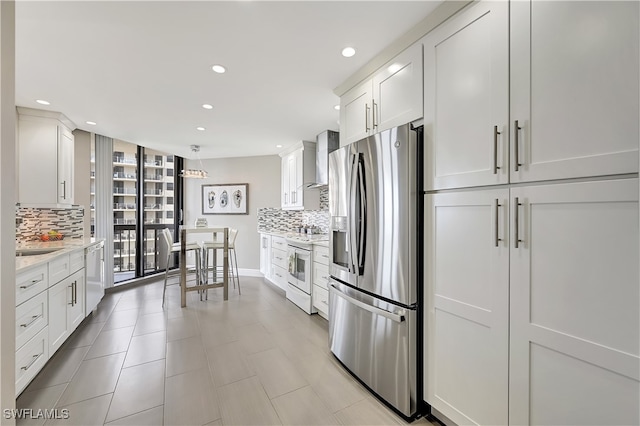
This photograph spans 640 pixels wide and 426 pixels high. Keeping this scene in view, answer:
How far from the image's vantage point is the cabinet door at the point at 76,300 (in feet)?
8.39

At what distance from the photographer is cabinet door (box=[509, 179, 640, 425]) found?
91cm

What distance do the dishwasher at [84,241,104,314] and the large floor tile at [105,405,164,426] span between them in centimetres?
196

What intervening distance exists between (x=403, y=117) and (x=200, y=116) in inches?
100

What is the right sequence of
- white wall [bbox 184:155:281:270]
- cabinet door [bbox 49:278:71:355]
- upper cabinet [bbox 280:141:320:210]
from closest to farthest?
1. cabinet door [bbox 49:278:71:355]
2. upper cabinet [bbox 280:141:320:210]
3. white wall [bbox 184:155:281:270]

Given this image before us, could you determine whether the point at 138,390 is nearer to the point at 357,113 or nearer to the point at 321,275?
the point at 321,275

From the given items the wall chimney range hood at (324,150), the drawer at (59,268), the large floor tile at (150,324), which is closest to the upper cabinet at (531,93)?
the wall chimney range hood at (324,150)

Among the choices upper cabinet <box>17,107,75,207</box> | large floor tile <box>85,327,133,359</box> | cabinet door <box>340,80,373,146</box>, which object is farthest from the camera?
upper cabinet <box>17,107,75,207</box>

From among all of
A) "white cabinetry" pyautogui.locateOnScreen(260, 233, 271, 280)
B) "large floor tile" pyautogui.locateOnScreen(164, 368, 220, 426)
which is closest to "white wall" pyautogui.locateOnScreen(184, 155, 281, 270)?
"white cabinetry" pyautogui.locateOnScreen(260, 233, 271, 280)

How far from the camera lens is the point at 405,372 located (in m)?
1.63

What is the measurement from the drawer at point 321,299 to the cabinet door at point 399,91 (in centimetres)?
197

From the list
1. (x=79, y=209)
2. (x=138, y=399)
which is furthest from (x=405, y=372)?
(x=79, y=209)

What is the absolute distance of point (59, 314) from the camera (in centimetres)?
232

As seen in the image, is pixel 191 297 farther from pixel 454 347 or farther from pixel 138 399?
pixel 454 347

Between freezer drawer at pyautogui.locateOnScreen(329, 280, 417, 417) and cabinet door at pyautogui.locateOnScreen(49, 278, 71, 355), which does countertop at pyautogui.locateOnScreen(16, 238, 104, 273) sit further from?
freezer drawer at pyautogui.locateOnScreen(329, 280, 417, 417)
